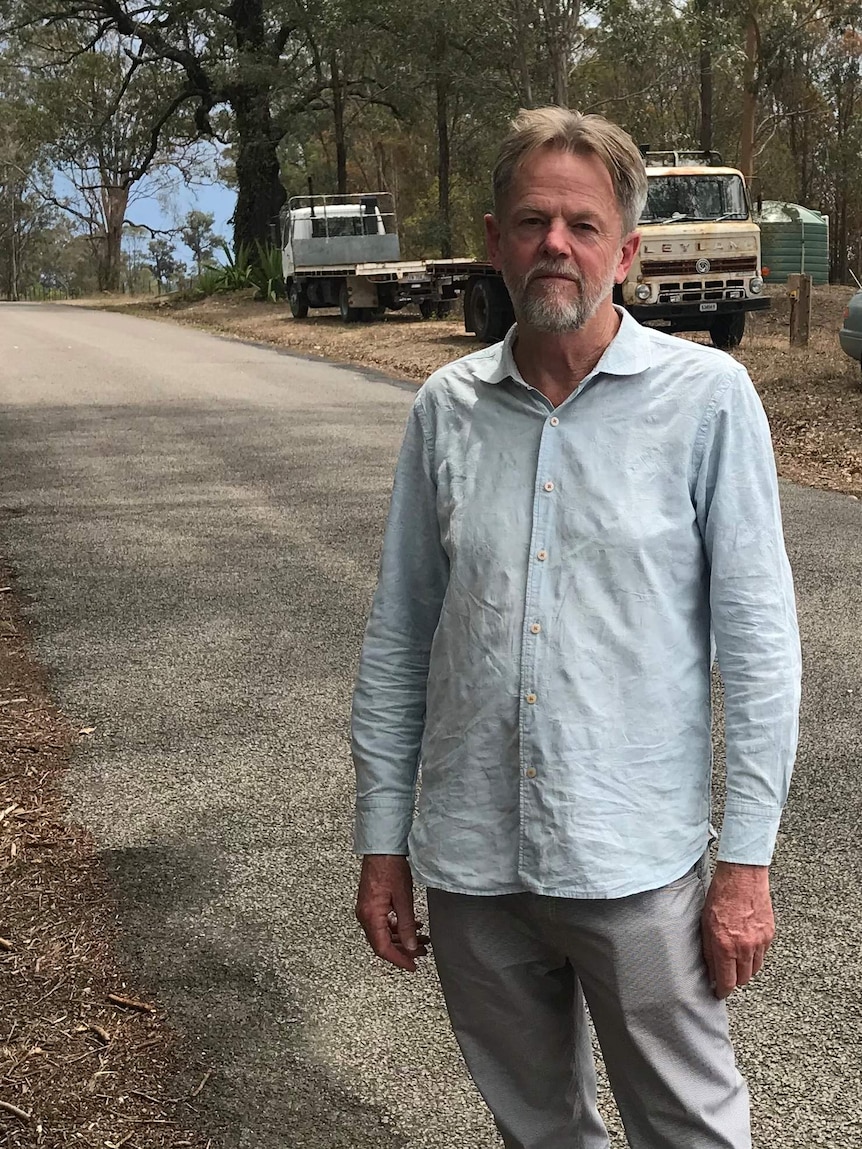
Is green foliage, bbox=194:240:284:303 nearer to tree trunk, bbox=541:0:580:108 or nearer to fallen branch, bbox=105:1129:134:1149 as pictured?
tree trunk, bbox=541:0:580:108

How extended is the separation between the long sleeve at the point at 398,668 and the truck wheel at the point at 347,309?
82.0 feet

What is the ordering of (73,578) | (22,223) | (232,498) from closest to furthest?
(73,578) → (232,498) → (22,223)

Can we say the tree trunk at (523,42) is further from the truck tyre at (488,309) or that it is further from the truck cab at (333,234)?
the truck tyre at (488,309)

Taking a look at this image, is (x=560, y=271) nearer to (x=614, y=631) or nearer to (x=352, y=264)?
(x=614, y=631)

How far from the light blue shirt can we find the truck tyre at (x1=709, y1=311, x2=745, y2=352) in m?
18.7

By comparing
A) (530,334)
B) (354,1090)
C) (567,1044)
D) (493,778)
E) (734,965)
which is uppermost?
(530,334)

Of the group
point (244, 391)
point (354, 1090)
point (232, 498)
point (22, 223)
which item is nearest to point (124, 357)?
point (244, 391)

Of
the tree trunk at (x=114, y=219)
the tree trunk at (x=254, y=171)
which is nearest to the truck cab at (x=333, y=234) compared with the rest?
the tree trunk at (x=254, y=171)

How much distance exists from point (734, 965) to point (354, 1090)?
1.42 m

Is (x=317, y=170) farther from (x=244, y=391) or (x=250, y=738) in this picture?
(x=250, y=738)

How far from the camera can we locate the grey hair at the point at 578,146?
2.03 meters

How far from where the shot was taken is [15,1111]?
10.1ft

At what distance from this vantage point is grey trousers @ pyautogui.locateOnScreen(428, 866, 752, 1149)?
2020 millimetres

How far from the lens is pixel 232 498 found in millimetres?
10297
